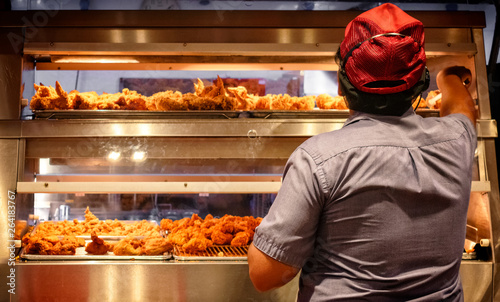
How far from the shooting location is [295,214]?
1.17 metres

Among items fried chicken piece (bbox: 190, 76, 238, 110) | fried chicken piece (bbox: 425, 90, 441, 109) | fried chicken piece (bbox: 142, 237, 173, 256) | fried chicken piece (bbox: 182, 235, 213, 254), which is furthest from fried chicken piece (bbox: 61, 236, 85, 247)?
fried chicken piece (bbox: 425, 90, 441, 109)

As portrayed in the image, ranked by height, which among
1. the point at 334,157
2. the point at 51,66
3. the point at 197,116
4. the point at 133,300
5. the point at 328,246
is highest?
the point at 51,66

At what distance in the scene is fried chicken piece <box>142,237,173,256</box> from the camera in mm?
2414

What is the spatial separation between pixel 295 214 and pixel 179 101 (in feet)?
5.23

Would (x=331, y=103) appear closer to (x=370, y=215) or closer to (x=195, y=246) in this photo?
(x=195, y=246)

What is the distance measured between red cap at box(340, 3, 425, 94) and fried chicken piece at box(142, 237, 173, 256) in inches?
63.3

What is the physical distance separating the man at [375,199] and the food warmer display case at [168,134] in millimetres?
1213

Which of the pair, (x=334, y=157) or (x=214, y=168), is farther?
(x=214, y=168)

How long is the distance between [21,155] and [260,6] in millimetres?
1865

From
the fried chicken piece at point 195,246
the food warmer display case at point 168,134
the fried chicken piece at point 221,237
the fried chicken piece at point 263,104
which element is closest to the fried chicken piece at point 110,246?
the food warmer display case at point 168,134

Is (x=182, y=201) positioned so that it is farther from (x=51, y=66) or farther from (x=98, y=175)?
(x=51, y=66)

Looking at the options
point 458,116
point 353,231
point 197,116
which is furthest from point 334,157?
point 197,116

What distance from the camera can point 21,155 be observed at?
8.11 feet

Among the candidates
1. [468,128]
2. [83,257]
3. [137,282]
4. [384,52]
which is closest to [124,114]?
[83,257]
